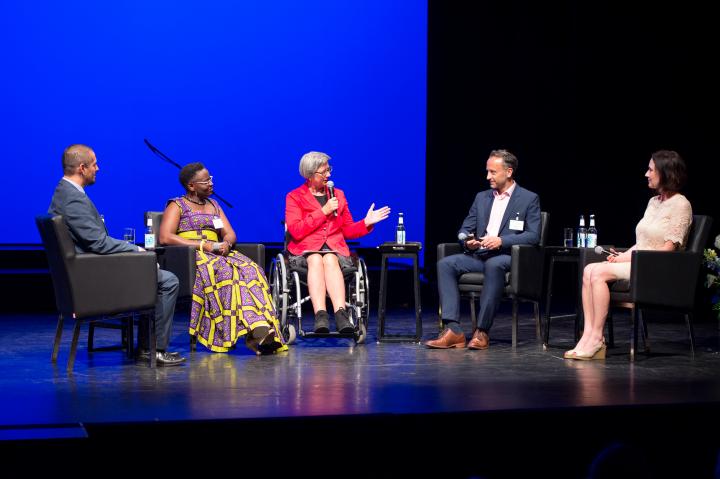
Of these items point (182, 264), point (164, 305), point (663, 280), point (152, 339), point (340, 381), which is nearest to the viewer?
point (340, 381)

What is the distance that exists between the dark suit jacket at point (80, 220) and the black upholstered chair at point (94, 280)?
86mm

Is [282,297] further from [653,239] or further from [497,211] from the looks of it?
[653,239]

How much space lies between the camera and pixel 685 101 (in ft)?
26.5

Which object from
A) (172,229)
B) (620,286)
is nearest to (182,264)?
(172,229)

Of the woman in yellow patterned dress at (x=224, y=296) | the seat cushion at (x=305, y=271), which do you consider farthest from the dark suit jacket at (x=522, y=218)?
the woman in yellow patterned dress at (x=224, y=296)

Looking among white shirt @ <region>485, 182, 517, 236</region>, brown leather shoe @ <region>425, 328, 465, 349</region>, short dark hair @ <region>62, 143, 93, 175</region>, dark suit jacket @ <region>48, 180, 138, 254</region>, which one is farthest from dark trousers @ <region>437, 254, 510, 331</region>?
short dark hair @ <region>62, 143, 93, 175</region>

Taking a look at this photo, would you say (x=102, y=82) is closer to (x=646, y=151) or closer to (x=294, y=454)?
(x=646, y=151)

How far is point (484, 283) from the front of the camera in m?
5.50

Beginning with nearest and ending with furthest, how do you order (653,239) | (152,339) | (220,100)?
(152,339) → (653,239) → (220,100)

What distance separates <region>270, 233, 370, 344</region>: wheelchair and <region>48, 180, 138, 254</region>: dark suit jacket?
1145 millimetres

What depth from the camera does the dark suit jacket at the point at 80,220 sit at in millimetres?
4516

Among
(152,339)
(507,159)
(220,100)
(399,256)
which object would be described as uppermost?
(220,100)

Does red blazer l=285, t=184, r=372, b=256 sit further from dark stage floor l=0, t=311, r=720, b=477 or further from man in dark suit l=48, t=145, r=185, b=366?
man in dark suit l=48, t=145, r=185, b=366

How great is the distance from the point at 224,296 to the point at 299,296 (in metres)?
0.44
